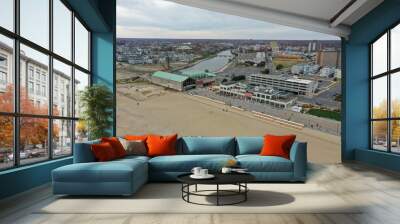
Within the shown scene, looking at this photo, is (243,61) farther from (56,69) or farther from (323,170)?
(56,69)

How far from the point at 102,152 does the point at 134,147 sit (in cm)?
118

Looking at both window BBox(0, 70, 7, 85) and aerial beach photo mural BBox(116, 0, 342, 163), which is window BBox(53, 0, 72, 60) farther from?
aerial beach photo mural BBox(116, 0, 342, 163)

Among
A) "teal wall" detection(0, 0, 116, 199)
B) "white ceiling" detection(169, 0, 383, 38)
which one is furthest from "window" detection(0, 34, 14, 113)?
"white ceiling" detection(169, 0, 383, 38)

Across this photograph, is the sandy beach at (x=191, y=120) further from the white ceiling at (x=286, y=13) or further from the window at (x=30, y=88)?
the window at (x=30, y=88)

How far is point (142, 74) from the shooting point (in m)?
13.1

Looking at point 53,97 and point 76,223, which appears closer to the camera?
point 76,223

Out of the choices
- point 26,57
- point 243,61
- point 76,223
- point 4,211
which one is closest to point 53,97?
point 26,57

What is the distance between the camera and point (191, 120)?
1281 centimetres

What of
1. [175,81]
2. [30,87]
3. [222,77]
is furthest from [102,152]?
[222,77]

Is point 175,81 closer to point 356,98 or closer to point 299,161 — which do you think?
point 356,98

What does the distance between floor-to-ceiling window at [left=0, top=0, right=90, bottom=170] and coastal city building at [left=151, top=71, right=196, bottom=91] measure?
387 cm

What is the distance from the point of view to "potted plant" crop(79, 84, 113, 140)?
28.9ft

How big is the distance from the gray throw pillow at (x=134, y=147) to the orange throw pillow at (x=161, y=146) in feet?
0.43

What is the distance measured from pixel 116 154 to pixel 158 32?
22.6 feet
